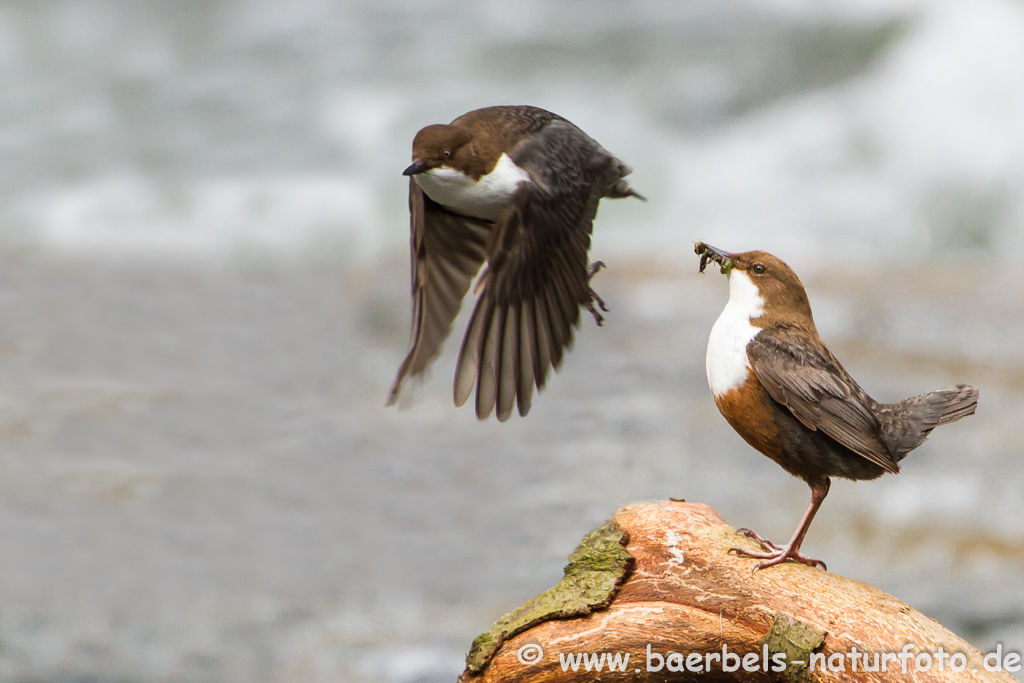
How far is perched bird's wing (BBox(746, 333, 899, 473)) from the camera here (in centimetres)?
310

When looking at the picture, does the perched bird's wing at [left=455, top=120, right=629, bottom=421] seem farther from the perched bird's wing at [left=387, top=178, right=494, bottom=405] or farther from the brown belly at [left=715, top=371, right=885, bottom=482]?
the brown belly at [left=715, top=371, right=885, bottom=482]

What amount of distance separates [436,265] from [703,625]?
1.37m

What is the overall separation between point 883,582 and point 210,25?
40.1 feet

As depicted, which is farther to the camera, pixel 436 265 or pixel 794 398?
pixel 436 265

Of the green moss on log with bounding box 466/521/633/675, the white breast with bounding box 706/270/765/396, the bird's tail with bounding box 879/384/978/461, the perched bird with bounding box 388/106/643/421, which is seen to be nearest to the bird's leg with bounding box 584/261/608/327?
the perched bird with bounding box 388/106/643/421

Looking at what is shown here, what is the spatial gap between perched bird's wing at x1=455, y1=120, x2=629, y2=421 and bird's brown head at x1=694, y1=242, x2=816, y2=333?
0.48 metres

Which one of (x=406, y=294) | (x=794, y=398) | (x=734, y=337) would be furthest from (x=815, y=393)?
(x=406, y=294)

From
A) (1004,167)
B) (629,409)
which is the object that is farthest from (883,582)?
(1004,167)

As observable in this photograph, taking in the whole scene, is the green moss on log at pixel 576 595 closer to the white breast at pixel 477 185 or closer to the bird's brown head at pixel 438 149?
the white breast at pixel 477 185

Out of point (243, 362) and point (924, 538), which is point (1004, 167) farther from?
point (243, 362)

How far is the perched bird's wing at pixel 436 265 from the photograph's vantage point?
3.21m

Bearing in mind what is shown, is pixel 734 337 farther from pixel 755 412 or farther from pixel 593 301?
pixel 593 301

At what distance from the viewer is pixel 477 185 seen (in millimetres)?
2910

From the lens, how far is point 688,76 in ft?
47.3
